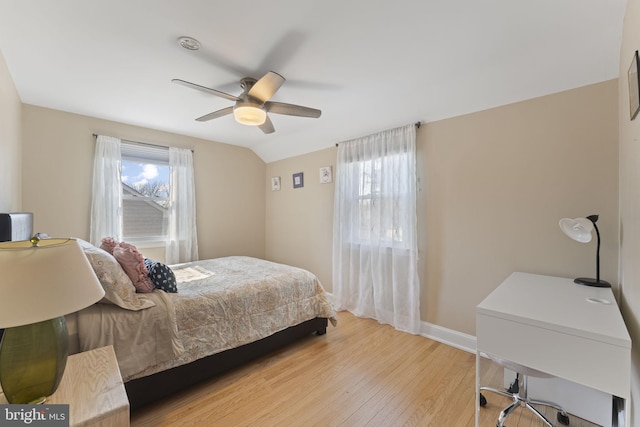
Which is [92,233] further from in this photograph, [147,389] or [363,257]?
[363,257]

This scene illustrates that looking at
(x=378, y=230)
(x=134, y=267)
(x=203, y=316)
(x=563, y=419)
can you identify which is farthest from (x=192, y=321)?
(x=563, y=419)

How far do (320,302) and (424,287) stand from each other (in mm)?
1095

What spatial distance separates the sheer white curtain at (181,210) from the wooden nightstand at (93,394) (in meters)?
2.57

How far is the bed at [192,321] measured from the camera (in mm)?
1581

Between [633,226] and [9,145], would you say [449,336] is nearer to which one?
[633,226]

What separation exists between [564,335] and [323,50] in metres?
2.09

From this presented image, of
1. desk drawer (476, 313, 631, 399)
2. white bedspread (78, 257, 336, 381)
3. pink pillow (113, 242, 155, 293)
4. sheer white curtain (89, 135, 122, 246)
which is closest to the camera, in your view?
desk drawer (476, 313, 631, 399)

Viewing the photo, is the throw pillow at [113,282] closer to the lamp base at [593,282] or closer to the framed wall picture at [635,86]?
the framed wall picture at [635,86]

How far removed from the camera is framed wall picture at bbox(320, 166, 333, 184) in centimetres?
369

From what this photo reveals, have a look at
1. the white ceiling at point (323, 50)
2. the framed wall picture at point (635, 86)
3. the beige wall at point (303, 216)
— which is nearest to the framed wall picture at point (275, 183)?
the beige wall at point (303, 216)

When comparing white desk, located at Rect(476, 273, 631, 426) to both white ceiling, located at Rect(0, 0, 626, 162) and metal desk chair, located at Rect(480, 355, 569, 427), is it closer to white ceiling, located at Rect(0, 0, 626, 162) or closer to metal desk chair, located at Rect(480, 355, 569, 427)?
metal desk chair, located at Rect(480, 355, 569, 427)

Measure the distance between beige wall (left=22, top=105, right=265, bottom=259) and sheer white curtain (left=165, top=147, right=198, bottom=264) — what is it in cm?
17

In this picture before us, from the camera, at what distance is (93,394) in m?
0.99

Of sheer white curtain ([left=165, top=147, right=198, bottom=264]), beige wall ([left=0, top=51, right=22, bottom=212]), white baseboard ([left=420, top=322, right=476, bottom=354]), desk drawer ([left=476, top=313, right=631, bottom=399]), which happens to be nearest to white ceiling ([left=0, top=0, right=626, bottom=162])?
beige wall ([left=0, top=51, right=22, bottom=212])
